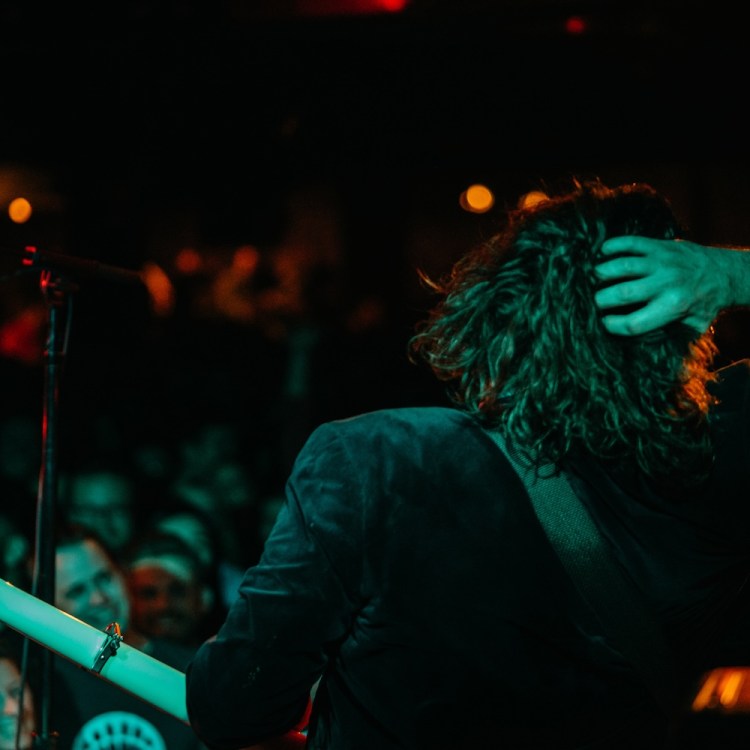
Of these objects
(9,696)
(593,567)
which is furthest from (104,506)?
(593,567)

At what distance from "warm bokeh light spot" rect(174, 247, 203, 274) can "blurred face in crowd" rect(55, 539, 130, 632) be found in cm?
525

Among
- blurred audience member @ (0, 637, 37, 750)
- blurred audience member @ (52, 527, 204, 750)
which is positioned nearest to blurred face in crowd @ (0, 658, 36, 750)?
blurred audience member @ (0, 637, 37, 750)

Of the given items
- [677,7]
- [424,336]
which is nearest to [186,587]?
[424,336]

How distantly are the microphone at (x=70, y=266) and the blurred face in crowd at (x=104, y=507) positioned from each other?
88.7 inches

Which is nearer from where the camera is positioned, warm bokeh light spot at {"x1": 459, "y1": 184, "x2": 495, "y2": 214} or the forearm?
the forearm

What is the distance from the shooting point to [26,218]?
8.10 meters

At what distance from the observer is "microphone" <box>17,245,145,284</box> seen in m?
1.77

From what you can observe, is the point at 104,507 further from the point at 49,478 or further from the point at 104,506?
the point at 49,478

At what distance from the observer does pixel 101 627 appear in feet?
9.56

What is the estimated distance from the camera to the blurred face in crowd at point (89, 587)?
2.87m

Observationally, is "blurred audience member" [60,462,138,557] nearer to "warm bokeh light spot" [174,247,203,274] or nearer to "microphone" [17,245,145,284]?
"microphone" [17,245,145,284]

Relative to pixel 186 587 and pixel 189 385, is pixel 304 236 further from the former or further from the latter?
pixel 186 587

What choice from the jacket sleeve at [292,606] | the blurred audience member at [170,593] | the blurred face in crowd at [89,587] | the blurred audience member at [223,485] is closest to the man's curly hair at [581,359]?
the jacket sleeve at [292,606]

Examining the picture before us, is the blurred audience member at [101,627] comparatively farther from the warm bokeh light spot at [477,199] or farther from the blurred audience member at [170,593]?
the warm bokeh light spot at [477,199]
